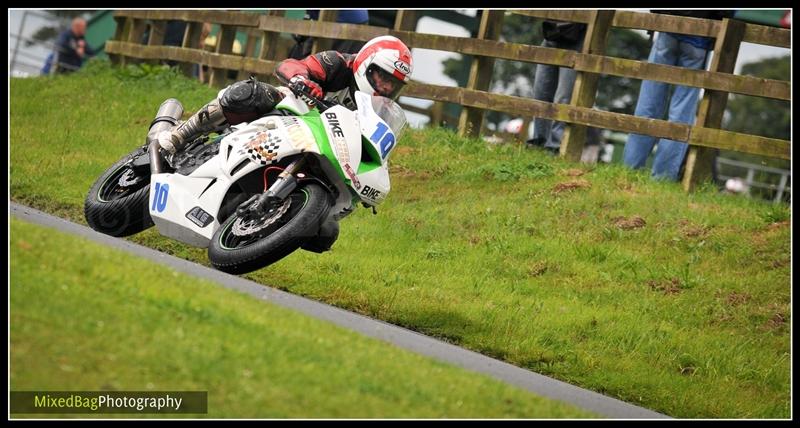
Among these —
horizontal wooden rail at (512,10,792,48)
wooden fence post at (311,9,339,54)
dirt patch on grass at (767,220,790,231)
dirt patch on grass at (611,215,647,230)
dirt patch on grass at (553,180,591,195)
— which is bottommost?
dirt patch on grass at (611,215,647,230)

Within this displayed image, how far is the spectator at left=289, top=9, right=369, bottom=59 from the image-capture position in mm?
17875

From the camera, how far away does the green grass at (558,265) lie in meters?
10.4

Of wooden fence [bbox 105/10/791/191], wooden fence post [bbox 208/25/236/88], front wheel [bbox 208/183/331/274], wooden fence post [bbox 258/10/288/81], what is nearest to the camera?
front wheel [bbox 208/183/331/274]

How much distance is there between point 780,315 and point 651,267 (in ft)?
4.23

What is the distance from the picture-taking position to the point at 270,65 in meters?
18.1

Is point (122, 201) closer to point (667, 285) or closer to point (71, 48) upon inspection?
point (667, 285)

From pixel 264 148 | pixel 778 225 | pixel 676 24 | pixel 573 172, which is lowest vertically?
pixel 573 172

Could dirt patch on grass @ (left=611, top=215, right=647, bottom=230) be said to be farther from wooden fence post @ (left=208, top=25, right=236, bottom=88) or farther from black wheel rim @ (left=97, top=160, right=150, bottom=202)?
wooden fence post @ (left=208, top=25, right=236, bottom=88)

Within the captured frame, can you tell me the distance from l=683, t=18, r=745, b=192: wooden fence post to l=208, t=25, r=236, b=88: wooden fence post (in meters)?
7.23

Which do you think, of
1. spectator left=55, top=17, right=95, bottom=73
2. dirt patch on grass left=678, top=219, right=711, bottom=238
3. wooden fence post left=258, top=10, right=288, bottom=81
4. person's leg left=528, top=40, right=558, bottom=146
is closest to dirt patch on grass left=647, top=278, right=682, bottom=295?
dirt patch on grass left=678, top=219, right=711, bottom=238

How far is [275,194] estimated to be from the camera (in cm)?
971

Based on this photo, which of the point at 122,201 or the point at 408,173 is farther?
the point at 408,173

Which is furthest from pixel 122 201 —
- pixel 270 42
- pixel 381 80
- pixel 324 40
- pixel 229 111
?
pixel 270 42

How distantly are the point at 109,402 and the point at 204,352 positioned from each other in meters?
0.72
